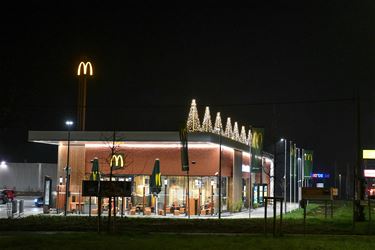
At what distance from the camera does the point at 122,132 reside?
4344 centimetres

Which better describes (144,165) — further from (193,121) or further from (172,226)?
(172,226)

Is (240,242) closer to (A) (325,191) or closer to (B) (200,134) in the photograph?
(A) (325,191)

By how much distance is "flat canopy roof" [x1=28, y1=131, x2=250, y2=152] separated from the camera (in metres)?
42.2

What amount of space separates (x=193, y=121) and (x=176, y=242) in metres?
22.5

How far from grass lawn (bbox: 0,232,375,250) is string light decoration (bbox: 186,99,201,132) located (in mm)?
18915

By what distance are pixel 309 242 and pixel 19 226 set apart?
13.6 meters

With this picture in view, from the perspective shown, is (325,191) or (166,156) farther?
(166,156)

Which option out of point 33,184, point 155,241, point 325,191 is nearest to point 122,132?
point 325,191

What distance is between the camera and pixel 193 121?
143 ft

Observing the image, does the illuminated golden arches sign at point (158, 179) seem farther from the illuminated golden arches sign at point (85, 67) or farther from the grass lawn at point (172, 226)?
the illuminated golden arches sign at point (85, 67)

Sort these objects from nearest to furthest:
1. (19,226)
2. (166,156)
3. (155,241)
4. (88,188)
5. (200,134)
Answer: (155,241) < (88,188) < (19,226) < (200,134) < (166,156)

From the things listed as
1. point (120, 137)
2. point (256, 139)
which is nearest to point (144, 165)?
point (120, 137)

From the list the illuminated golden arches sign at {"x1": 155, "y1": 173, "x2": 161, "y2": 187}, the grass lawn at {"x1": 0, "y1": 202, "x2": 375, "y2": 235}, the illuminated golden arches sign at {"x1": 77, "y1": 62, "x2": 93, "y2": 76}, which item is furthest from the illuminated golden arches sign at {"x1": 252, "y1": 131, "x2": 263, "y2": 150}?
the illuminated golden arches sign at {"x1": 77, "y1": 62, "x2": 93, "y2": 76}

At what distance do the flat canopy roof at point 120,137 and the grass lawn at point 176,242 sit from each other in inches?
710
